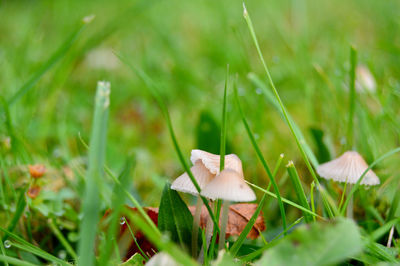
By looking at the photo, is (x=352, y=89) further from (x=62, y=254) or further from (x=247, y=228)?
(x=62, y=254)

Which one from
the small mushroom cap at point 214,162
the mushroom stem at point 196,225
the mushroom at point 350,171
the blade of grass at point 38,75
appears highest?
the blade of grass at point 38,75

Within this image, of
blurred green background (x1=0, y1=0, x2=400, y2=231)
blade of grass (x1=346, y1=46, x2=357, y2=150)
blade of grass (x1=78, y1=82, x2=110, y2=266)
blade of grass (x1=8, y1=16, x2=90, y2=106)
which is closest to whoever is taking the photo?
blade of grass (x1=78, y1=82, x2=110, y2=266)

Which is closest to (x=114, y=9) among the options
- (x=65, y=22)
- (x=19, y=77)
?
(x=65, y=22)

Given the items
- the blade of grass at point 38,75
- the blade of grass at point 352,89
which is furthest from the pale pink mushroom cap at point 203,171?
the blade of grass at point 38,75

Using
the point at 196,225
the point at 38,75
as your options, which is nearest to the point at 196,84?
the point at 38,75

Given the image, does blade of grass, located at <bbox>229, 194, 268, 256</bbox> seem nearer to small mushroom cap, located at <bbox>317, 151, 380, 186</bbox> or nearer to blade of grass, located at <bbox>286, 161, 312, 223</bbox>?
blade of grass, located at <bbox>286, 161, 312, 223</bbox>

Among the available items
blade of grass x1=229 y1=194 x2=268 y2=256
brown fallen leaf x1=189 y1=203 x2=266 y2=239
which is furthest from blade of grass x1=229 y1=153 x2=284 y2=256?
brown fallen leaf x1=189 y1=203 x2=266 y2=239

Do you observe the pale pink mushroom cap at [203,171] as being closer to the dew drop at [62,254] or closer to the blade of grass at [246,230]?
the blade of grass at [246,230]
